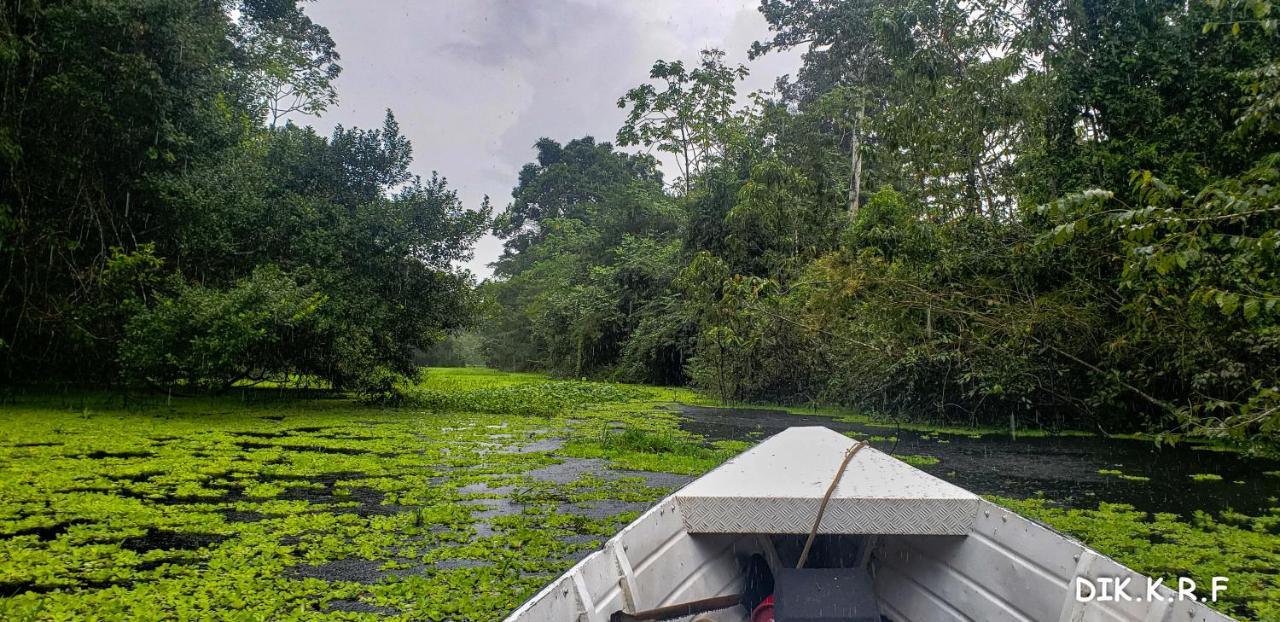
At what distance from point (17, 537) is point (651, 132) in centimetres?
2256

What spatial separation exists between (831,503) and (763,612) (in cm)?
48

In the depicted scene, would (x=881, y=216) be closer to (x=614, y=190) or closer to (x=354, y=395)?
(x=354, y=395)

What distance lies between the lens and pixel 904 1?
15.0 metres

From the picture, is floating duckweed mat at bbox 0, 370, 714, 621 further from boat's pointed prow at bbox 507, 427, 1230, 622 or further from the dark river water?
the dark river water

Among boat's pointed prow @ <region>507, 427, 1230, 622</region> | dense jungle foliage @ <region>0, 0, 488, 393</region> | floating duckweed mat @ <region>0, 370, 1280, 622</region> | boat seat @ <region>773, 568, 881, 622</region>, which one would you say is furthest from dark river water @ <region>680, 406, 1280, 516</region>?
dense jungle foliage @ <region>0, 0, 488, 393</region>

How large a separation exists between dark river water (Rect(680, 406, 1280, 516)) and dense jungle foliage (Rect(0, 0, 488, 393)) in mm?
5434

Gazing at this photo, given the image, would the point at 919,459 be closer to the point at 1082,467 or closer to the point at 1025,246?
the point at 1082,467

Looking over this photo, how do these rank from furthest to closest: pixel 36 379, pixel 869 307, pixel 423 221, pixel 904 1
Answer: pixel 904 1, pixel 423 221, pixel 36 379, pixel 869 307

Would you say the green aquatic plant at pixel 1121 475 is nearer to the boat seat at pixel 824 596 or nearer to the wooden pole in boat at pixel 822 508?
the wooden pole in boat at pixel 822 508

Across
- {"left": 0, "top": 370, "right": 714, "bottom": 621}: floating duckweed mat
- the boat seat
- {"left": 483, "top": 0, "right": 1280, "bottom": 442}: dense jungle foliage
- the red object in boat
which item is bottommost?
{"left": 0, "top": 370, "right": 714, "bottom": 621}: floating duckweed mat

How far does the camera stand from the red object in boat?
2623 mm

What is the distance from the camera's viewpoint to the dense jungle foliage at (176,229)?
8906mm

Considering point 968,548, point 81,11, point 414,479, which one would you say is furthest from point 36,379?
point 968,548

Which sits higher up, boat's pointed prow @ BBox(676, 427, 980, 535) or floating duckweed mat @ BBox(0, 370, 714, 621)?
boat's pointed prow @ BBox(676, 427, 980, 535)
